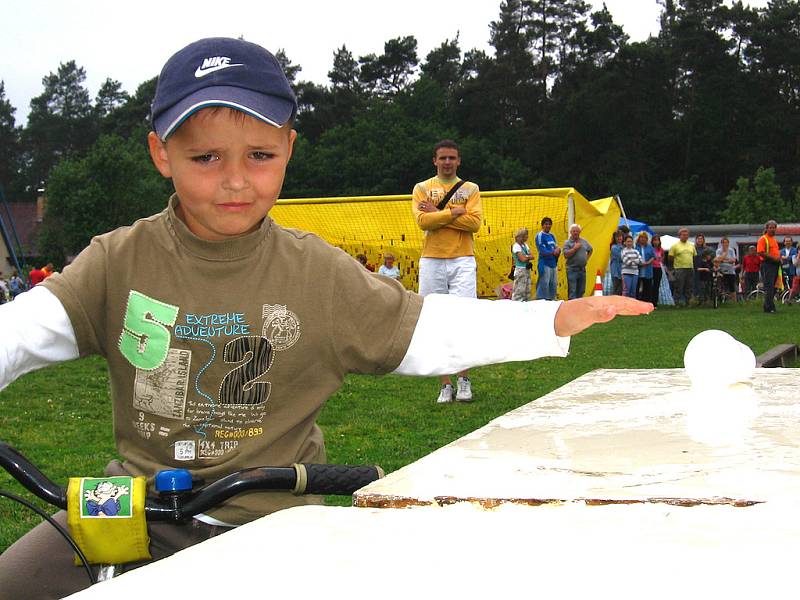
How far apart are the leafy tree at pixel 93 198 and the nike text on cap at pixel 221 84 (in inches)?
2737

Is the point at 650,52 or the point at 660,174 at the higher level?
the point at 650,52

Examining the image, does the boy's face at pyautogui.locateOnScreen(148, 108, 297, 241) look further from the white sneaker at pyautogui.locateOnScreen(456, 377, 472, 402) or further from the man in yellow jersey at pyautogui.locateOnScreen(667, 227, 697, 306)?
the man in yellow jersey at pyautogui.locateOnScreen(667, 227, 697, 306)

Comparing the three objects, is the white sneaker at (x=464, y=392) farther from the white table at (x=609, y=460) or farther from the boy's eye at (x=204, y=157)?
the boy's eye at (x=204, y=157)

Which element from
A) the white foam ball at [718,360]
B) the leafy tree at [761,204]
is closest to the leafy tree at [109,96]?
the leafy tree at [761,204]

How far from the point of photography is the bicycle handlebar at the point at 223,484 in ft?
4.77

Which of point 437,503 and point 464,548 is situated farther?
point 437,503

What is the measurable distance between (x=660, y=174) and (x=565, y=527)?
73522 millimetres

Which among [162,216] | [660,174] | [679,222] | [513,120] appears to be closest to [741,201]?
[679,222]

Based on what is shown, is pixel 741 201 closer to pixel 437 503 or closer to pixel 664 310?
pixel 664 310

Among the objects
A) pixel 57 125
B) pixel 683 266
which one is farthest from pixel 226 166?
pixel 57 125

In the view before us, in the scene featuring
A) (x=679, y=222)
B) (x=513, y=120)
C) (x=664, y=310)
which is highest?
(x=513, y=120)

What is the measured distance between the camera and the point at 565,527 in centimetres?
118

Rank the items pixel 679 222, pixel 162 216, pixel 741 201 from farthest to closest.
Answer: pixel 679 222 < pixel 741 201 < pixel 162 216

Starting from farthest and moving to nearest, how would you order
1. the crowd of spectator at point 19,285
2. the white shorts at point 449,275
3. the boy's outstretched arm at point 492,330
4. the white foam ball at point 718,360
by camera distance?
the crowd of spectator at point 19,285 → the white shorts at point 449,275 → the white foam ball at point 718,360 → the boy's outstretched arm at point 492,330
